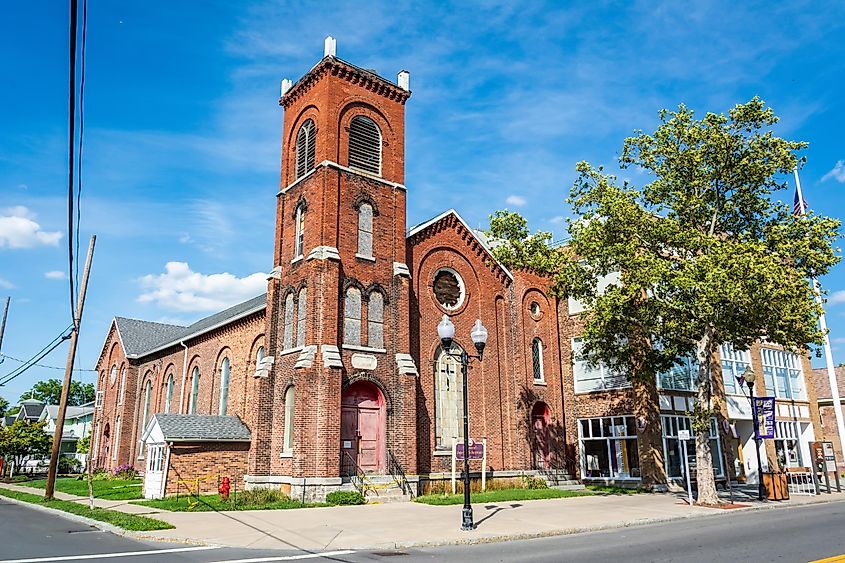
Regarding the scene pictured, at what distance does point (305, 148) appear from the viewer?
88.4ft

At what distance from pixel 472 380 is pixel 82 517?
49.8 feet

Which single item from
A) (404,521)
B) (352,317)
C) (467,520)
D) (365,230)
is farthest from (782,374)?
(467,520)

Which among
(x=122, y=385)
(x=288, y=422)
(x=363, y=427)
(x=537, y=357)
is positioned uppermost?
(x=122, y=385)

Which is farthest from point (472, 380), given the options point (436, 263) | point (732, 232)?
point (732, 232)

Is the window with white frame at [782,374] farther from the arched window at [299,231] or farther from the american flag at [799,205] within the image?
the arched window at [299,231]

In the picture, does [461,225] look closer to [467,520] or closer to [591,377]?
[591,377]

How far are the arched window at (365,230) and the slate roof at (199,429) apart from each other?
952cm

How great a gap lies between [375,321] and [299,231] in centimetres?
502

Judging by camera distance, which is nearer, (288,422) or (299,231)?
(288,422)

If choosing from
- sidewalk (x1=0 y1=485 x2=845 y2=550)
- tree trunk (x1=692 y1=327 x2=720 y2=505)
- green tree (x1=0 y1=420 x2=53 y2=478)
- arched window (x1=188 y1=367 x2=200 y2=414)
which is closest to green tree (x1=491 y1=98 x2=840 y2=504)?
tree trunk (x1=692 y1=327 x2=720 y2=505)

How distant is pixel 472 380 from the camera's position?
27344 millimetres

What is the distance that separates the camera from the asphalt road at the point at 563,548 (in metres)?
10.8

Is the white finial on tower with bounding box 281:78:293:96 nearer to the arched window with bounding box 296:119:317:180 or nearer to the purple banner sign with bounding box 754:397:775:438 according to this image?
the arched window with bounding box 296:119:317:180

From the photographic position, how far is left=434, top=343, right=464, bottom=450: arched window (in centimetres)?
2600
